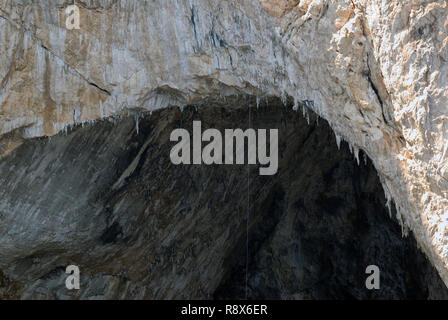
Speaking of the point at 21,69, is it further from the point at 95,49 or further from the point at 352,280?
the point at 352,280

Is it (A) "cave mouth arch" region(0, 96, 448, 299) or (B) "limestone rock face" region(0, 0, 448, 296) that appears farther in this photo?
(A) "cave mouth arch" region(0, 96, 448, 299)

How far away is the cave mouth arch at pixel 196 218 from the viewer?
21.1 feet

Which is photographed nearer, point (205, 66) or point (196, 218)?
point (205, 66)

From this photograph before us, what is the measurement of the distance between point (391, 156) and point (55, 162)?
3.46 metres

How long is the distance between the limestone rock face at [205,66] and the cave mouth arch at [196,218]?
37 centimetres

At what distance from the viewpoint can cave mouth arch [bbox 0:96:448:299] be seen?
21.1 ft

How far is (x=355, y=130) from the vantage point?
5.10m

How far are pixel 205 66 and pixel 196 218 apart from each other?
10.2ft

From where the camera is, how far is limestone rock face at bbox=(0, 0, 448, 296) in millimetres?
4750

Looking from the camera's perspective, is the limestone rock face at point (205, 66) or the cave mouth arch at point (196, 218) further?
the cave mouth arch at point (196, 218)

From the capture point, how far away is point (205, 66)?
5637 millimetres

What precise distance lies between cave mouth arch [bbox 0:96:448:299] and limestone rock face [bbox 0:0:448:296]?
0.37 meters

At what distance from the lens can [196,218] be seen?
8203 mm

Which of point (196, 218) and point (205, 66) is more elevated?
point (205, 66)
